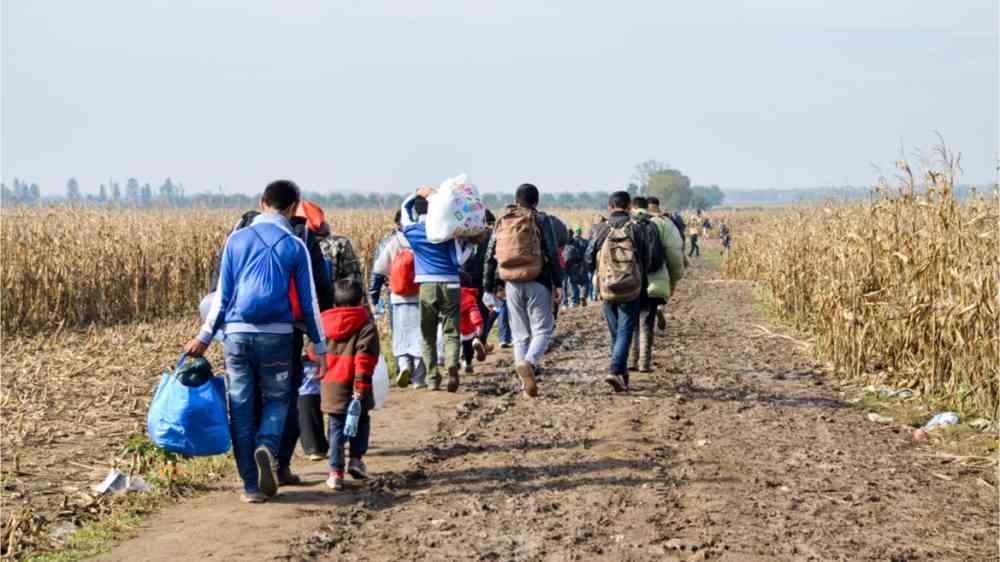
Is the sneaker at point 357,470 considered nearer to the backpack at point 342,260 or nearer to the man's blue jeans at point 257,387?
the man's blue jeans at point 257,387

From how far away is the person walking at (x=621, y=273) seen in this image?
38.2 feet

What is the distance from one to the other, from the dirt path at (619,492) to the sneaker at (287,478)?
207mm

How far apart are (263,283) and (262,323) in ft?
0.84

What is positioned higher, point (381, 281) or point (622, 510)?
point (381, 281)

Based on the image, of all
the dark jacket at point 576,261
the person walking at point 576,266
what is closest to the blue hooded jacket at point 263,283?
the dark jacket at point 576,261

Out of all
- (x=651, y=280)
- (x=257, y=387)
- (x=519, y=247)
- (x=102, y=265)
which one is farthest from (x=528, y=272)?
(x=102, y=265)

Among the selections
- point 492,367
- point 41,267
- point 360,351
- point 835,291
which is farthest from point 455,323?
point 41,267

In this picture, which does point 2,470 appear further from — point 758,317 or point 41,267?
point 758,317

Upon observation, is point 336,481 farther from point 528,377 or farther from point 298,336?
point 528,377

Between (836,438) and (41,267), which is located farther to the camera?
(41,267)

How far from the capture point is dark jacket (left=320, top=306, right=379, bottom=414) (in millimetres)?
7867

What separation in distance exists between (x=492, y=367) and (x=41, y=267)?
892cm

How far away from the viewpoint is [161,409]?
23.6 feet

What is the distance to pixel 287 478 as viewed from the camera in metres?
7.95
